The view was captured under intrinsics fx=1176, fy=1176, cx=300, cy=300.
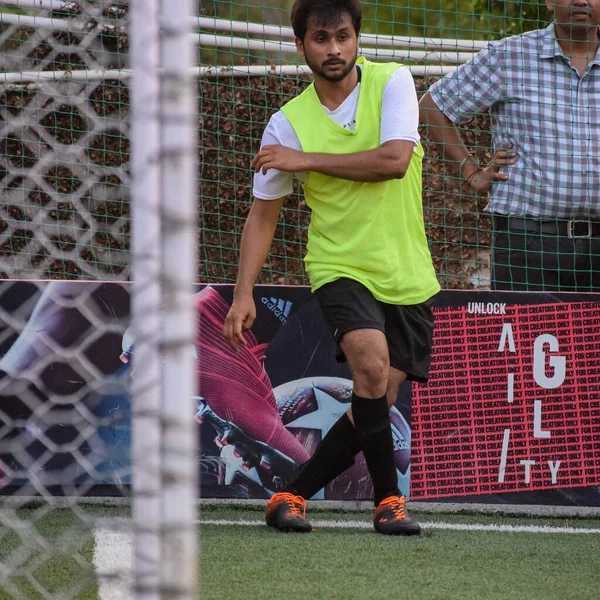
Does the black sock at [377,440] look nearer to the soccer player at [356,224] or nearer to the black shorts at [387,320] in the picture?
the soccer player at [356,224]

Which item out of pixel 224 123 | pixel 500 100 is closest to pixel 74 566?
pixel 500 100

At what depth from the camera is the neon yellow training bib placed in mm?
→ 4016

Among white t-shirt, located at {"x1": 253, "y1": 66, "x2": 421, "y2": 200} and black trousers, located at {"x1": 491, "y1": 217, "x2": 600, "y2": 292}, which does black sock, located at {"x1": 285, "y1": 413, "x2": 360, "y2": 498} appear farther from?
black trousers, located at {"x1": 491, "y1": 217, "x2": 600, "y2": 292}

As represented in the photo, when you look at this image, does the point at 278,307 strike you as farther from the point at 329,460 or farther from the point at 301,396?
the point at 329,460

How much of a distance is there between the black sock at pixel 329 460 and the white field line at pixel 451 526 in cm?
17

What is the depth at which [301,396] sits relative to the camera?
15.4 ft

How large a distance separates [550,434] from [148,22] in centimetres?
345

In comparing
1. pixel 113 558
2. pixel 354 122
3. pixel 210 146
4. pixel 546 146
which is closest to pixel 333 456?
pixel 113 558

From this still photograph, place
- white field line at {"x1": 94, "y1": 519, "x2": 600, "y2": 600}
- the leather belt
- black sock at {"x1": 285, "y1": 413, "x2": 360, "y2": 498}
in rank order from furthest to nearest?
the leather belt, black sock at {"x1": 285, "y1": 413, "x2": 360, "y2": 498}, white field line at {"x1": 94, "y1": 519, "x2": 600, "y2": 600}

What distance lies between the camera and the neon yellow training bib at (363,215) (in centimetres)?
402

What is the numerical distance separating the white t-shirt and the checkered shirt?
2.56 feet

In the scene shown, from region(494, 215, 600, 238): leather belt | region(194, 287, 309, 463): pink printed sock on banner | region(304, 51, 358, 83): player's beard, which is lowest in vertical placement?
region(194, 287, 309, 463): pink printed sock on banner

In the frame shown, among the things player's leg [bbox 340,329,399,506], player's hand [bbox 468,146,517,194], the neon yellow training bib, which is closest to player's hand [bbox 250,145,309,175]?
the neon yellow training bib

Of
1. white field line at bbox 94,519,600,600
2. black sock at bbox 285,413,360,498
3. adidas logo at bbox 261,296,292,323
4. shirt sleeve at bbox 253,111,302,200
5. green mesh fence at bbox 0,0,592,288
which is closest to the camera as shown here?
white field line at bbox 94,519,600,600
